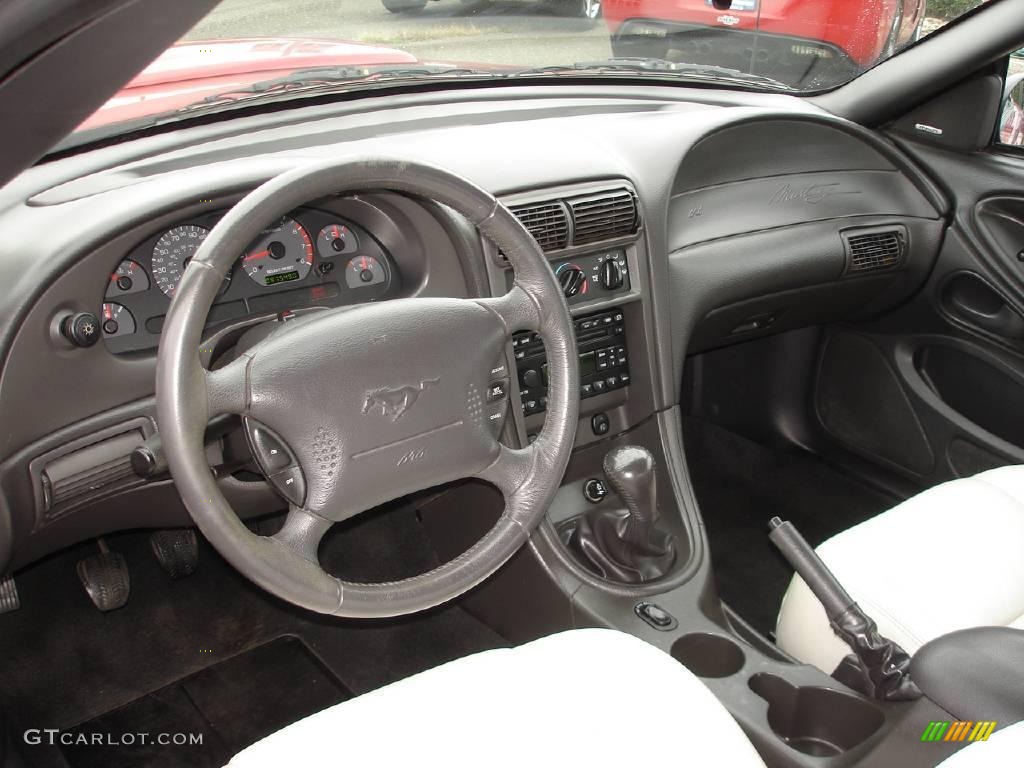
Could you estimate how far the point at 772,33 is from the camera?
2.70 m

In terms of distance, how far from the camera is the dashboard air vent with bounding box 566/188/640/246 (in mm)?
1969

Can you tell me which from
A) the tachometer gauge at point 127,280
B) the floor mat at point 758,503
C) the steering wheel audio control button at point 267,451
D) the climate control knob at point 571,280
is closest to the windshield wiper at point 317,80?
the tachometer gauge at point 127,280

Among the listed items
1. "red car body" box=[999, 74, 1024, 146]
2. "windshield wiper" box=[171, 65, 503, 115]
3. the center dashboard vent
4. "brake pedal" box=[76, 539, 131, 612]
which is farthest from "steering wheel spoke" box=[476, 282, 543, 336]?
"red car body" box=[999, 74, 1024, 146]

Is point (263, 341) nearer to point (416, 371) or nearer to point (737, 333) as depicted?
point (416, 371)

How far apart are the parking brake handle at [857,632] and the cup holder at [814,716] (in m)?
0.04

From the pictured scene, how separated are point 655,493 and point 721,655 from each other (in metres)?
0.37

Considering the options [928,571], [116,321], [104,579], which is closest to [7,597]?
[104,579]

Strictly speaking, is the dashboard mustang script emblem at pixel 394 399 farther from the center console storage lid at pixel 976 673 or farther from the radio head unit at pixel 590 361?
the center console storage lid at pixel 976 673

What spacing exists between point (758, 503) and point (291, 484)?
6.42 ft

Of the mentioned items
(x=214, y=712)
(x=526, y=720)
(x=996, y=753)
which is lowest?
(x=214, y=712)

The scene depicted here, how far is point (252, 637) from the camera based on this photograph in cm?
243

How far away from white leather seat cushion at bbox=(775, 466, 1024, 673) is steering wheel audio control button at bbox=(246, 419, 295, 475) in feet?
3.04

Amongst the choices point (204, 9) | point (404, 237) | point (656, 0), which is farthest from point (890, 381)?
point (204, 9)

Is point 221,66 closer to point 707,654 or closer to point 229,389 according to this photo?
point 229,389
